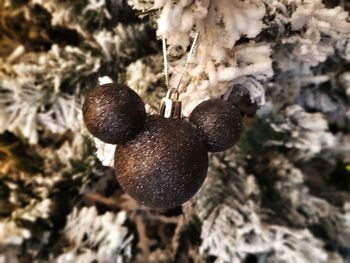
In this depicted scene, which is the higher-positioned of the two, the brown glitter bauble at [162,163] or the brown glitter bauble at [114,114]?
the brown glitter bauble at [114,114]

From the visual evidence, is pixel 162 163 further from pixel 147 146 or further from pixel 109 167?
pixel 109 167

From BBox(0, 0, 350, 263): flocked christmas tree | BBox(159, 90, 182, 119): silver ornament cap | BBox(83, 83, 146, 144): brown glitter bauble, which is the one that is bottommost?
BBox(0, 0, 350, 263): flocked christmas tree

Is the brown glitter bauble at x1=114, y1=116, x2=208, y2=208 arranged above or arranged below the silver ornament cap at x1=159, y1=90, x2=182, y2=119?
below

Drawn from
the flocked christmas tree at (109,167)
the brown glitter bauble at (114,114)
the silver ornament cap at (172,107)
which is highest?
the brown glitter bauble at (114,114)

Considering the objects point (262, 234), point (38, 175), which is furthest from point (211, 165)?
point (38, 175)

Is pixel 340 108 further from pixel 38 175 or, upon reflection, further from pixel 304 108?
pixel 38 175

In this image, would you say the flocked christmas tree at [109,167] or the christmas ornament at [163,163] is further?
the flocked christmas tree at [109,167]
